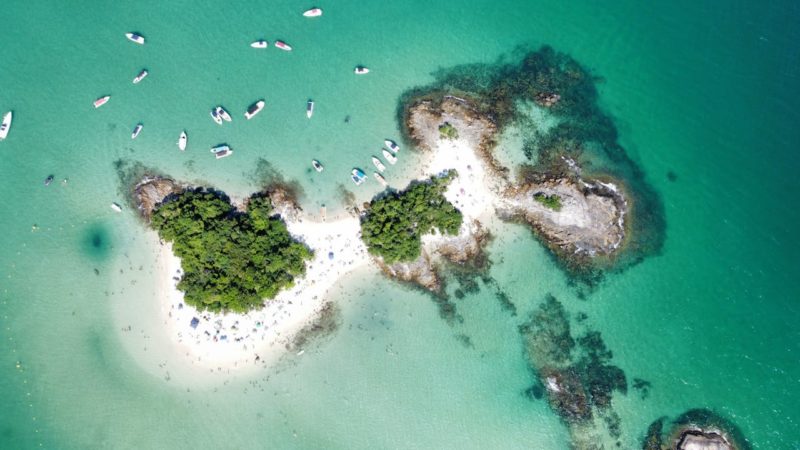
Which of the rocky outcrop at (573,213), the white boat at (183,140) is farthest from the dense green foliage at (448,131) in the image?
the white boat at (183,140)

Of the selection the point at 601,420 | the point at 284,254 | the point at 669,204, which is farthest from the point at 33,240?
the point at 669,204

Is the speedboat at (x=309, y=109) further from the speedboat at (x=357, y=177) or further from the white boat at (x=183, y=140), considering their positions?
the white boat at (x=183, y=140)

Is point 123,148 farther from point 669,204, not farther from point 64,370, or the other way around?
point 669,204

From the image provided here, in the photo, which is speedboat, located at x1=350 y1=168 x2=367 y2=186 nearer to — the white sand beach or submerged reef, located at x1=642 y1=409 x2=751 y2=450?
the white sand beach

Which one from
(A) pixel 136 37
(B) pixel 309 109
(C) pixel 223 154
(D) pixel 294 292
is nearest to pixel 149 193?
(C) pixel 223 154

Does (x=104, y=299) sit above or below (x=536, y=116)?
below

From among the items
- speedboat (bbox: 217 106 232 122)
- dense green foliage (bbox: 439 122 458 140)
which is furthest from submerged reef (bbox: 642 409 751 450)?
speedboat (bbox: 217 106 232 122)

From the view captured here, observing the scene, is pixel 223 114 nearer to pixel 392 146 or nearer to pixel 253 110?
pixel 253 110
